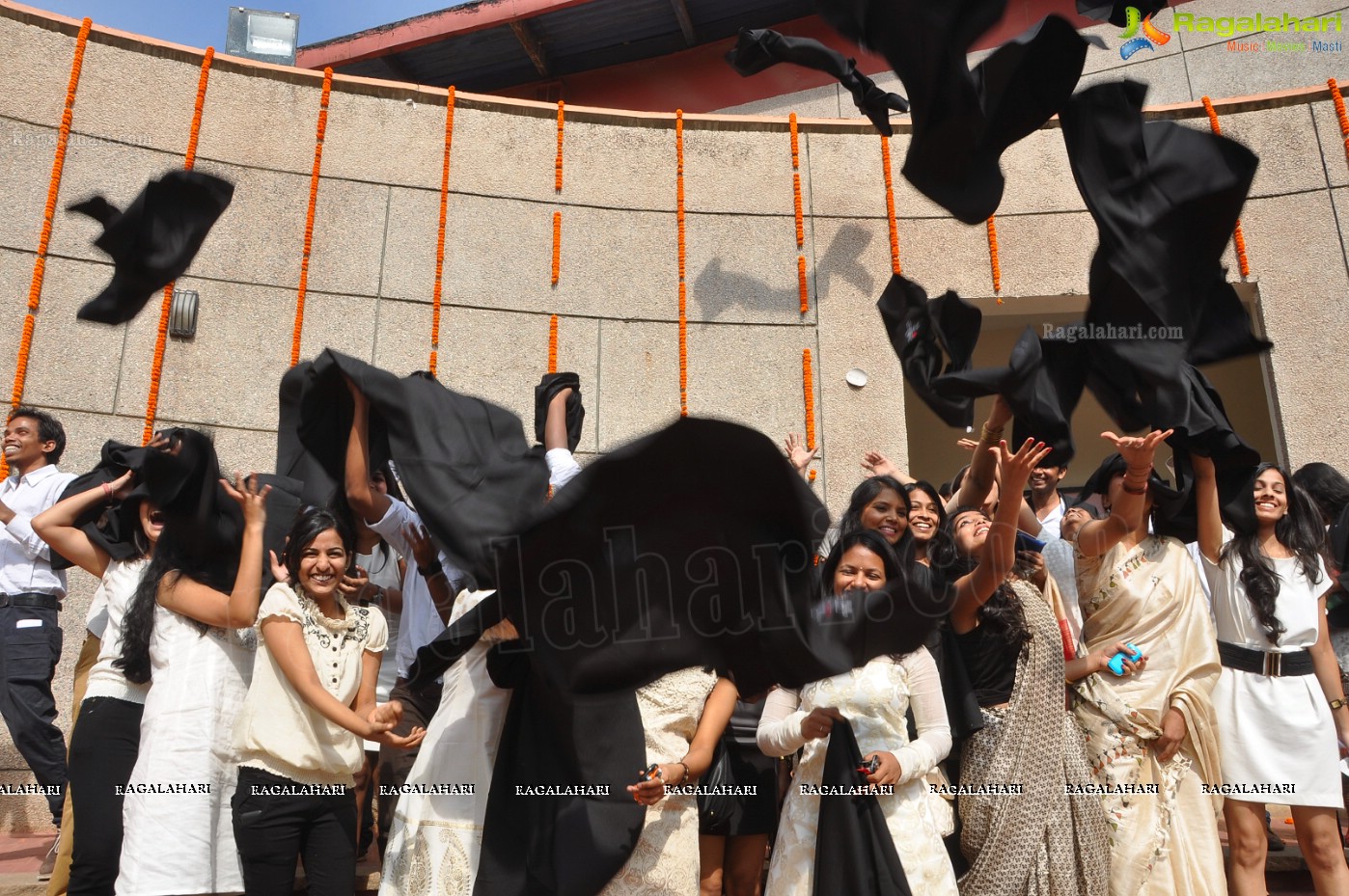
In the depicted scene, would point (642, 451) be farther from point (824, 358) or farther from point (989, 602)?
point (824, 358)

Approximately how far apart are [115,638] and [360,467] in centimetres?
94

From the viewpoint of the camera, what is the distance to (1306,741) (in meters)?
3.61

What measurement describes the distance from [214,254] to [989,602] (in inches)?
188

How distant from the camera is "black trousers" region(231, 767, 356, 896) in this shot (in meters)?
2.95

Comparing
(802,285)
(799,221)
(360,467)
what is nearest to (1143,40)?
(799,221)

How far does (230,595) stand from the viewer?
3287 mm

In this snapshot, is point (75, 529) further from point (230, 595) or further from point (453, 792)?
point (453, 792)

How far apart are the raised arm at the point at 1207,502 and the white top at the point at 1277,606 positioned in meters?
0.20

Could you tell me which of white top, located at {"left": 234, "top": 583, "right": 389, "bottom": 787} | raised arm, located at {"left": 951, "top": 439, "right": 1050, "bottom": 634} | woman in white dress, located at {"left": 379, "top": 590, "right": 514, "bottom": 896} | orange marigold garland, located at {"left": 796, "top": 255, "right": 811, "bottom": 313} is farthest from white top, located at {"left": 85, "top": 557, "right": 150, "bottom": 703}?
orange marigold garland, located at {"left": 796, "top": 255, "right": 811, "bottom": 313}

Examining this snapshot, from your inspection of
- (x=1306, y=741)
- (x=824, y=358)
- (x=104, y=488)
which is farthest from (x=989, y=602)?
(x=824, y=358)

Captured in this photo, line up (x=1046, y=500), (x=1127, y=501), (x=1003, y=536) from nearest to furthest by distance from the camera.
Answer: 1. (x=1003, y=536)
2. (x=1127, y=501)
3. (x=1046, y=500)

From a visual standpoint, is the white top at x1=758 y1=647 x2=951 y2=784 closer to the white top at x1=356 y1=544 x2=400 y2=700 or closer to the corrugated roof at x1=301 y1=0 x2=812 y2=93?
the white top at x1=356 y1=544 x2=400 y2=700

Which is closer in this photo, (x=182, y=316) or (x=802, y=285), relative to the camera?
(x=182, y=316)

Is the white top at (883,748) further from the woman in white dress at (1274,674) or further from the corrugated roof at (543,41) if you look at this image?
the corrugated roof at (543,41)
